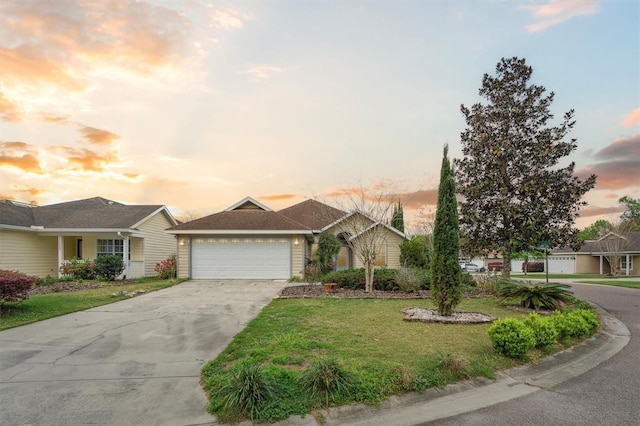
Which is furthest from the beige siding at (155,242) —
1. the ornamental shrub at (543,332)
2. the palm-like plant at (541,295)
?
the ornamental shrub at (543,332)

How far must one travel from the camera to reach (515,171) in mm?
13914

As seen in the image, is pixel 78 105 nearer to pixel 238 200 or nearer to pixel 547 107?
pixel 238 200

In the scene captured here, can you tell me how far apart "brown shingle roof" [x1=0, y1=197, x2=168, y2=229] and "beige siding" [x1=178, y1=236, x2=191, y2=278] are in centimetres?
326

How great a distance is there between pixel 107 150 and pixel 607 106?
19.1 meters

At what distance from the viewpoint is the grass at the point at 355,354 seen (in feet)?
12.9

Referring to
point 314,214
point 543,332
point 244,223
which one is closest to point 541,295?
point 543,332

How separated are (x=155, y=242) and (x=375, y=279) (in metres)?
14.5

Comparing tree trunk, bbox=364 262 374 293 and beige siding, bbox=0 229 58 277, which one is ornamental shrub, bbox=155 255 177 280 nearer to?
beige siding, bbox=0 229 58 277

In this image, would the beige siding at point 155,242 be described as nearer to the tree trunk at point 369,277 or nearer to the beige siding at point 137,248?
the beige siding at point 137,248

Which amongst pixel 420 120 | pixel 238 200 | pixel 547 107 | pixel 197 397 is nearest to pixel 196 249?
pixel 238 200

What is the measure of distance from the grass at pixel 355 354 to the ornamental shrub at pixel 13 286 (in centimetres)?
618

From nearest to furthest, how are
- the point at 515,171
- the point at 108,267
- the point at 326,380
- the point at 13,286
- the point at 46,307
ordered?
the point at 326,380 → the point at 13,286 → the point at 46,307 → the point at 515,171 → the point at 108,267

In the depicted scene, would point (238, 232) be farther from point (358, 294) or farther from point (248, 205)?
point (358, 294)

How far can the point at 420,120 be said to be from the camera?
1329cm
